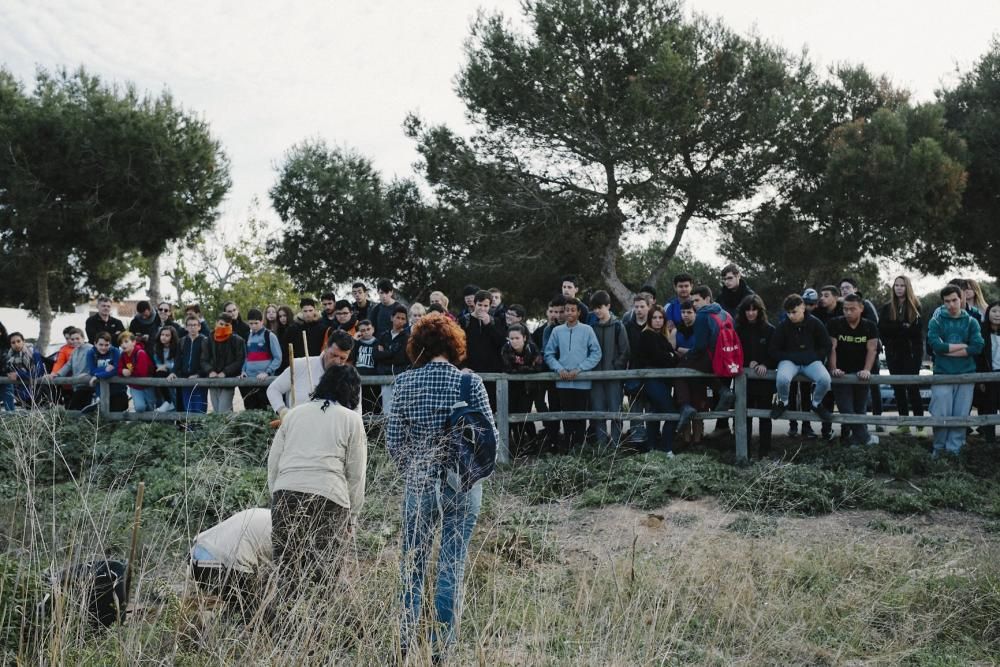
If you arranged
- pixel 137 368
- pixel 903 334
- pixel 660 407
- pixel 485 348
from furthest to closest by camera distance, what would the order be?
pixel 137 368 → pixel 485 348 → pixel 903 334 → pixel 660 407

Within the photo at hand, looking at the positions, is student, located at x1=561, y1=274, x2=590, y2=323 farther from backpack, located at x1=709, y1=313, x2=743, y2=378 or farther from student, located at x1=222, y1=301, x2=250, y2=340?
student, located at x1=222, y1=301, x2=250, y2=340

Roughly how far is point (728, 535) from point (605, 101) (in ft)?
53.7

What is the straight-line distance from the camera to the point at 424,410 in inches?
179

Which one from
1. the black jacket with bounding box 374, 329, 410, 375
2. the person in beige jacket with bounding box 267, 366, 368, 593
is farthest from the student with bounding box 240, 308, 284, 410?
the person in beige jacket with bounding box 267, 366, 368, 593

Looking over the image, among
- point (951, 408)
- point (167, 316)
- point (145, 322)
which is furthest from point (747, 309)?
point (145, 322)

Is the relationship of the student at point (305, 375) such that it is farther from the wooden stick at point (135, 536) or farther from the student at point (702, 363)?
the student at point (702, 363)

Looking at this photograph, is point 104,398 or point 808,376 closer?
point 808,376

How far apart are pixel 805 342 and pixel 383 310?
16.5 feet

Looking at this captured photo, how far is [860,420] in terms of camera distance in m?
8.46

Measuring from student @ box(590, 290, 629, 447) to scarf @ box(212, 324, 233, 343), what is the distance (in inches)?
191

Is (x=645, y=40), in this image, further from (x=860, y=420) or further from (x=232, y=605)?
(x=232, y=605)

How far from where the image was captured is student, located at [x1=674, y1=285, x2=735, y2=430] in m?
8.96

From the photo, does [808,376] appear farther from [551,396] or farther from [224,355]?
[224,355]

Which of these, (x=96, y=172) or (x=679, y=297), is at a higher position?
(x=96, y=172)
